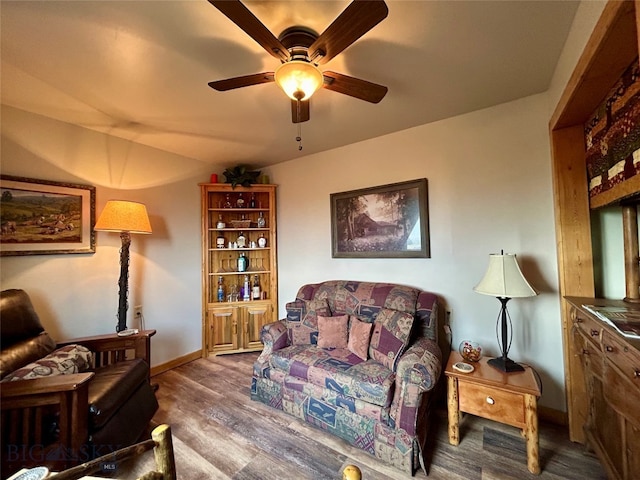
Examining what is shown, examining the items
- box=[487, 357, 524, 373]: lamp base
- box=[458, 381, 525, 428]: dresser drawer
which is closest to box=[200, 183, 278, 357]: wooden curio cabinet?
box=[458, 381, 525, 428]: dresser drawer

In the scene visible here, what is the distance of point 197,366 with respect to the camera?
3.04 meters

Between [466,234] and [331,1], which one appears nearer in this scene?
[331,1]

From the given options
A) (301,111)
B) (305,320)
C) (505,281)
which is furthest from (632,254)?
(305,320)

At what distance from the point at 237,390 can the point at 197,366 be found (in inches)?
32.8

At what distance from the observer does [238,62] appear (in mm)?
1646

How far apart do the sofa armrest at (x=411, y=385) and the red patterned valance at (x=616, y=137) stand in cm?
138

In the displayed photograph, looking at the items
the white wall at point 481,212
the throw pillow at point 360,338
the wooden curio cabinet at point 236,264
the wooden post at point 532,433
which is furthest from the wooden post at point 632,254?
the wooden curio cabinet at point 236,264

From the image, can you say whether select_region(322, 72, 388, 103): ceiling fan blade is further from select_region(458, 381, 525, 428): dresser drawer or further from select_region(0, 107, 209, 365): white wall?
select_region(0, 107, 209, 365): white wall

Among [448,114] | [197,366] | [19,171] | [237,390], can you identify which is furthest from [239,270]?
[448,114]

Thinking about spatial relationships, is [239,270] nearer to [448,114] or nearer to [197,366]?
[197,366]

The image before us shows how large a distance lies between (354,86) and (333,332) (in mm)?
1880

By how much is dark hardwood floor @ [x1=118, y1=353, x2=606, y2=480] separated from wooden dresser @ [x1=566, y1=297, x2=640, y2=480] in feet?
0.93

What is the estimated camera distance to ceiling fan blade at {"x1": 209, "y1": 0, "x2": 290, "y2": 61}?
38.4 inches

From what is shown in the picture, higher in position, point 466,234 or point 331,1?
point 331,1
